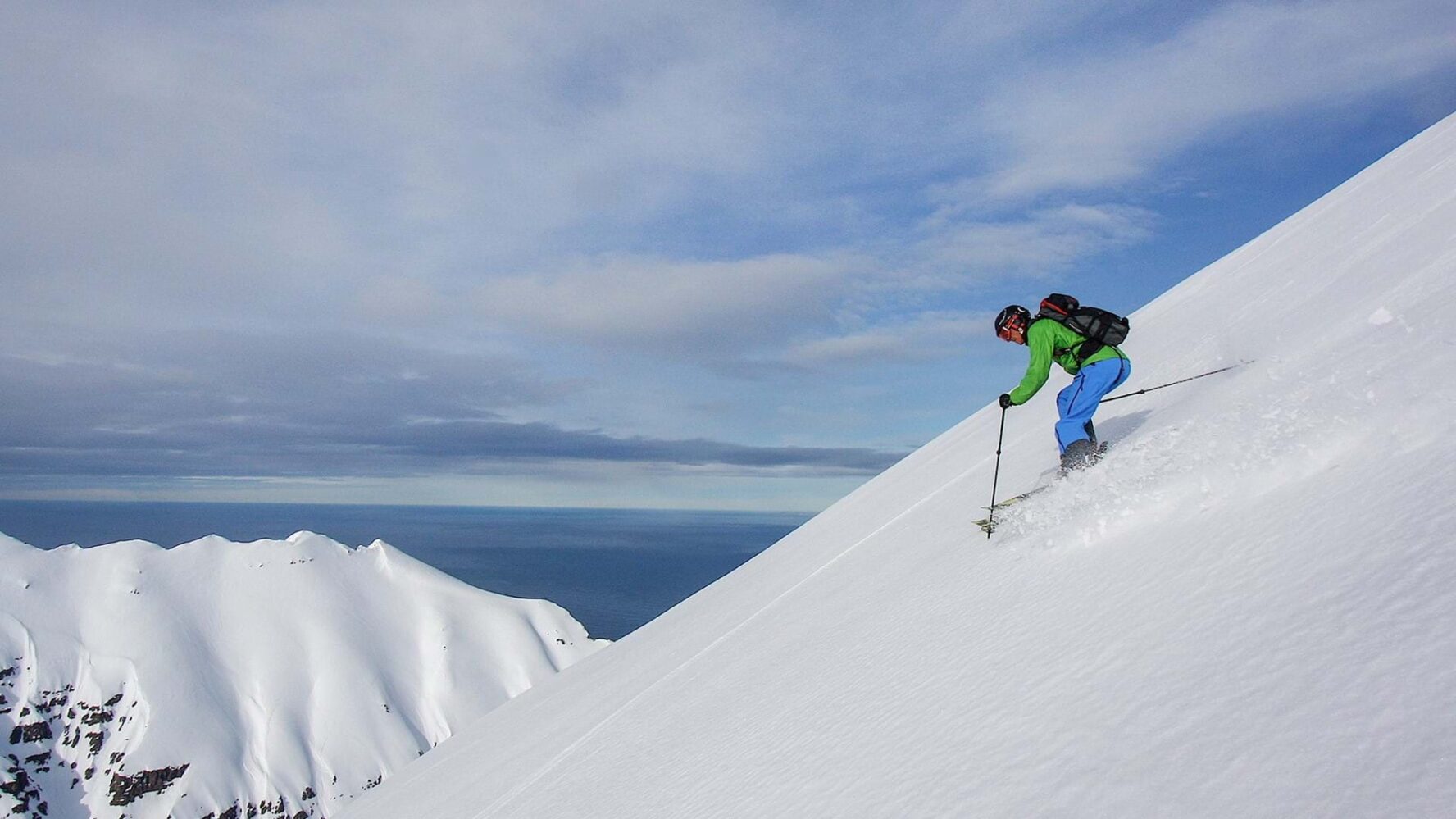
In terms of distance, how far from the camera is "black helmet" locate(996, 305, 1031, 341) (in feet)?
21.5

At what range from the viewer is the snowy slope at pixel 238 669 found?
140 meters

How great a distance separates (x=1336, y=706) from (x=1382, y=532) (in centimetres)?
87

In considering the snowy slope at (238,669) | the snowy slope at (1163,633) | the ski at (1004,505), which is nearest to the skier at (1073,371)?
the ski at (1004,505)

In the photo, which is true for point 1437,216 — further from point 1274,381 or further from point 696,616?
point 696,616

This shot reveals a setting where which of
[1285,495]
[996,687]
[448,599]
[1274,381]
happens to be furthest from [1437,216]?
[448,599]

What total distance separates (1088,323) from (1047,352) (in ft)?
1.33

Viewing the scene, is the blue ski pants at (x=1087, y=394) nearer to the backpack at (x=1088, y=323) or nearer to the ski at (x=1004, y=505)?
the backpack at (x=1088, y=323)

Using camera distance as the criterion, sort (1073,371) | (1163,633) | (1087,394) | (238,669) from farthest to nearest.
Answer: (238,669) < (1073,371) < (1087,394) < (1163,633)

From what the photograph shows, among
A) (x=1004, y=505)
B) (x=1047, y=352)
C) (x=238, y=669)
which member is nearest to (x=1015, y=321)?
(x=1047, y=352)

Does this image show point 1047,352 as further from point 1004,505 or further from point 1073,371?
point 1004,505

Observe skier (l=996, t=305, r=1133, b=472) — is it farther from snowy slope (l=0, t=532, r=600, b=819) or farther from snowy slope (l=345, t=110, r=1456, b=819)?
snowy slope (l=0, t=532, r=600, b=819)

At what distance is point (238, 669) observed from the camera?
158875 millimetres

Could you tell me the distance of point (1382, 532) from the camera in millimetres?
2535

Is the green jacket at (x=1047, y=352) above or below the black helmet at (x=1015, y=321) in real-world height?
below
